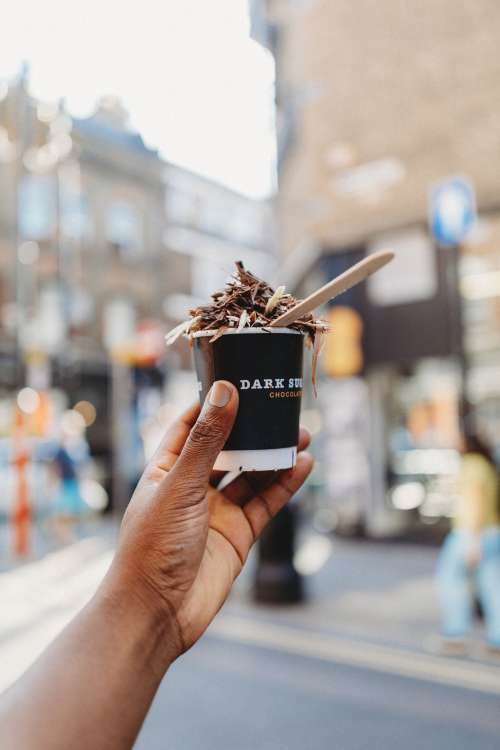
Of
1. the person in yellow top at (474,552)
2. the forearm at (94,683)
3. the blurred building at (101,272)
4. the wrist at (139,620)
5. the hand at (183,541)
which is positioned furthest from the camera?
the blurred building at (101,272)

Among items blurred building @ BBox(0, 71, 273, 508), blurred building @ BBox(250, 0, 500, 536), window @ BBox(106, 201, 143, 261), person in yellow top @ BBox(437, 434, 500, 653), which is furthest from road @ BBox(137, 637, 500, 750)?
window @ BBox(106, 201, 143, 261)

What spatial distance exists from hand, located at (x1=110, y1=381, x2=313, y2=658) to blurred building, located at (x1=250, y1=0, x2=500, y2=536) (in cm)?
913

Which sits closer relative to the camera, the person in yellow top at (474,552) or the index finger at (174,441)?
the index finger at (174,441)

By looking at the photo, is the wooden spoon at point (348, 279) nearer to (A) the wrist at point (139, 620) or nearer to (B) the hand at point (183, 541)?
(B) the hand at point (183, 541)

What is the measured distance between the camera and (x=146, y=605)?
4.57 ft

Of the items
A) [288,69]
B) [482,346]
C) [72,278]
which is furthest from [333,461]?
[72,278]

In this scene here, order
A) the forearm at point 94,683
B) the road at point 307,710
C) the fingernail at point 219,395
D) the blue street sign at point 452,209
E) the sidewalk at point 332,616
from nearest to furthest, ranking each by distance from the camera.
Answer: the forearm at point 94,683 < the fingernail at point 219,395 < the road at point 307,710 < the sidewalk at point 332,616 < the blue street sign at point 452,209

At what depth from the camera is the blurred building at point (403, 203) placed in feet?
33.6

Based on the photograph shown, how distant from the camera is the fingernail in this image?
156cm

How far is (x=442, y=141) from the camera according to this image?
1056cm

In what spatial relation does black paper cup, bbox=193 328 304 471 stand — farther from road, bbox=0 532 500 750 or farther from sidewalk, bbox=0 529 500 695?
sidewalk, bbox=0 529 500 695

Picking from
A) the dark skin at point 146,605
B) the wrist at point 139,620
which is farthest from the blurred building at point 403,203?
the wrist at point 139,620

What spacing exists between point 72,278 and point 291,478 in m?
23.9

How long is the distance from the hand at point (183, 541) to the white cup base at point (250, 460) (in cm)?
14
